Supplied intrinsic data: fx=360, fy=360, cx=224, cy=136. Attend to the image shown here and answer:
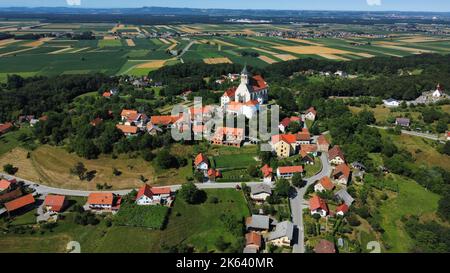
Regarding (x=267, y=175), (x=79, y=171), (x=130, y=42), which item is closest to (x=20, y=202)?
(x=79, y=171)

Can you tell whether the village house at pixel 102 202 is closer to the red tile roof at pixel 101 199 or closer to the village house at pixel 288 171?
the red tile roof at pixel 101 199

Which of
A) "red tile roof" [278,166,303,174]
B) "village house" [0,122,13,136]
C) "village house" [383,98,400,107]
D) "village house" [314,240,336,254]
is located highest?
"village house" [383,98,400,107]

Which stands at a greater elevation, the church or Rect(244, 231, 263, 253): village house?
the church

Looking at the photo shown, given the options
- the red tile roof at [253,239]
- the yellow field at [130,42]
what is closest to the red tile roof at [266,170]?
the red tile roof at [253,239]

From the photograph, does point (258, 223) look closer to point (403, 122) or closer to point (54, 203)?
point (54, 203)

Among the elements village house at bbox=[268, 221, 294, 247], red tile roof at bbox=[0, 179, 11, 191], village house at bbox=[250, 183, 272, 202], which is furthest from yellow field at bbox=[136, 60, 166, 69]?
village house at bbox=[268, 221, 294, 247]

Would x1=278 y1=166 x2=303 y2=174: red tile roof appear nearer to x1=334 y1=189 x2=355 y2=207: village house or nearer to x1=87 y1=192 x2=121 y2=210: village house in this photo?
x1=334 y1=189 x2=355 y2=207: village house

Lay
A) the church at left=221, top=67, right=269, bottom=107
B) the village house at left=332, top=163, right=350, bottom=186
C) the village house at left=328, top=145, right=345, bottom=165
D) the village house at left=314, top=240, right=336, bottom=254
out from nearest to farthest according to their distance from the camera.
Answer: the village house at left=314, top=240, right=336, bottom=254, the village house at left=332, top=163, right=350, bottom=186, the village house at left=328, top=145, right=345, bottom=165, the church at left=221, top=67, right=269, bottom=107
